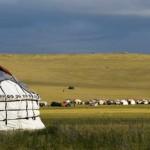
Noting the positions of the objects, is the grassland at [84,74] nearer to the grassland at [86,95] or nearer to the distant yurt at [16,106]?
the grassland at [86,95]

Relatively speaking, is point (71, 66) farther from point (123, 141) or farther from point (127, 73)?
point (123, 141)

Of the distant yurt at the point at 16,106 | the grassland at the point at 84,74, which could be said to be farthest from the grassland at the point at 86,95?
the distant yurt at the point at 16,106

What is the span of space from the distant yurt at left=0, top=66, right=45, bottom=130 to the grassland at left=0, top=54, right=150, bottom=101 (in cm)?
4619

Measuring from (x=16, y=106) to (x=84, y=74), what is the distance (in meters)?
76.9

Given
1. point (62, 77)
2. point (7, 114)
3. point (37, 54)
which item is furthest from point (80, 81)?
point (7, 114)

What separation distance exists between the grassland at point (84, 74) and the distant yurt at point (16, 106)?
152 feet

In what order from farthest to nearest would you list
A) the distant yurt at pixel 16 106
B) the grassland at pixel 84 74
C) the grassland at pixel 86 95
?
the grassland at pixel 84 74, the distant yurt at pixel 16 106, the grassland at pixel 86 95

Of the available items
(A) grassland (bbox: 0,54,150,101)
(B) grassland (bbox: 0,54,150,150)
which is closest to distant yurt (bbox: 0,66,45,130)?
(B) grassland (bbox: 0,54,150,150)

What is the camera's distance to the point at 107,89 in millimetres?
88000

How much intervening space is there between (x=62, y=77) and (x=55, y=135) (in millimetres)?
78885

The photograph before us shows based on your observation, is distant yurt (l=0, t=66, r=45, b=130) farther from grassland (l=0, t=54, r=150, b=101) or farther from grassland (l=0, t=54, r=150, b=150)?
grassland (l=0, t=54, r=150, b=101)

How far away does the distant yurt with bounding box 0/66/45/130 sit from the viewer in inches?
1072

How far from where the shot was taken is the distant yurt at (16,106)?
27.2 m

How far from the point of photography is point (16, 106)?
27641 mm
